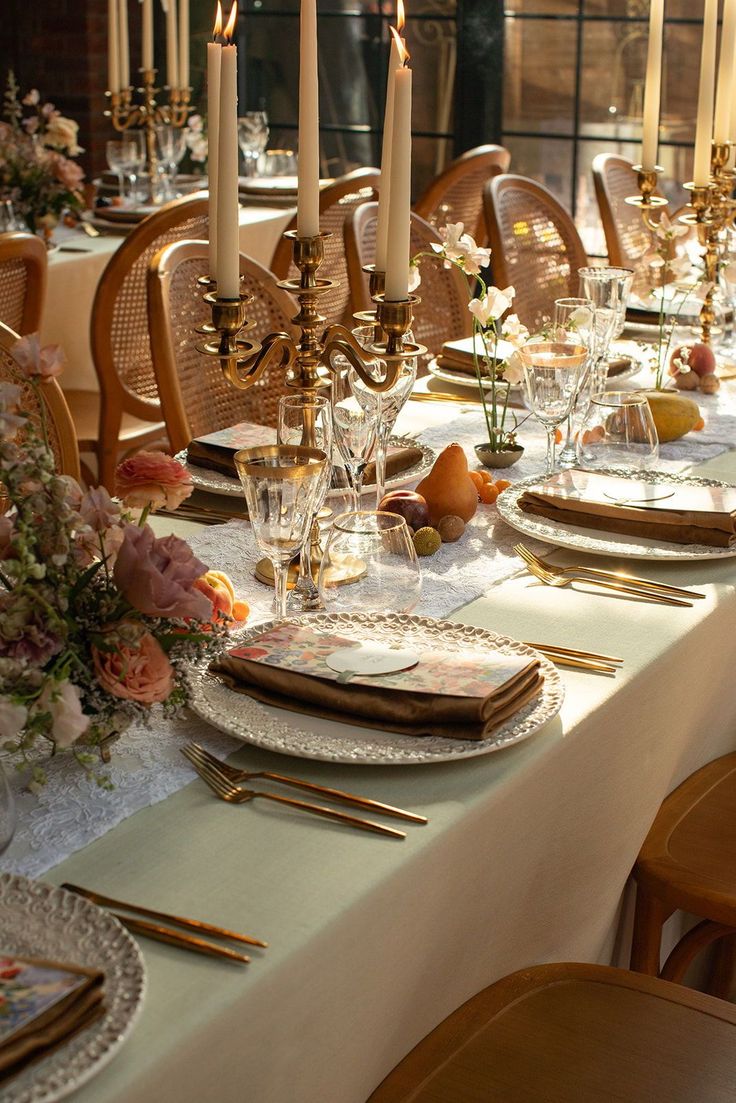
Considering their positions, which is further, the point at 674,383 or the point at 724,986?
the point at 674,383

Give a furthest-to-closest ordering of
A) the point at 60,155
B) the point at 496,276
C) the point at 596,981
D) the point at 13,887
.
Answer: the point at 60,155 → the point at 496,276 → the point at 596,981 → the point at 13,887

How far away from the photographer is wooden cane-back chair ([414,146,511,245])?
386cm

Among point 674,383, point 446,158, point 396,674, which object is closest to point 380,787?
point 396,674

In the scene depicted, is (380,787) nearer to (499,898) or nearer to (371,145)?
(499,898)

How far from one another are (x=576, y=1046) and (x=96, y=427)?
2626 mm

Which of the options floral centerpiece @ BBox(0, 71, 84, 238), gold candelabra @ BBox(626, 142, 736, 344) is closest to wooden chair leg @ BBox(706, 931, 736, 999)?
gold candelabra @ BBox(626, 142, 736, 344)

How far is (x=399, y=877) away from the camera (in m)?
1.01

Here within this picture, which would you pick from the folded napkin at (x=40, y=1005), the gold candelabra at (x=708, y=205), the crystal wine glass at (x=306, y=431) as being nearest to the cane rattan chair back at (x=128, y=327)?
the gold candelabra at (x=708, y=205)

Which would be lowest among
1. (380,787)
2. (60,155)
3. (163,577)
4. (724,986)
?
(724,986)

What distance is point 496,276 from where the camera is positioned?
10.7ft

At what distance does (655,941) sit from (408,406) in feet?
3.73

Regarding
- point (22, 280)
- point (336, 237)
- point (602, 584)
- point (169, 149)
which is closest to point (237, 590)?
point (602, 584)

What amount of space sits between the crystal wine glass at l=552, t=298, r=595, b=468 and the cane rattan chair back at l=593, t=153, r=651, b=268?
169cm

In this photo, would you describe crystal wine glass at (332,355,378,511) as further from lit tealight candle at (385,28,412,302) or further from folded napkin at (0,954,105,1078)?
folded napkin at (0,954,105,1078)
